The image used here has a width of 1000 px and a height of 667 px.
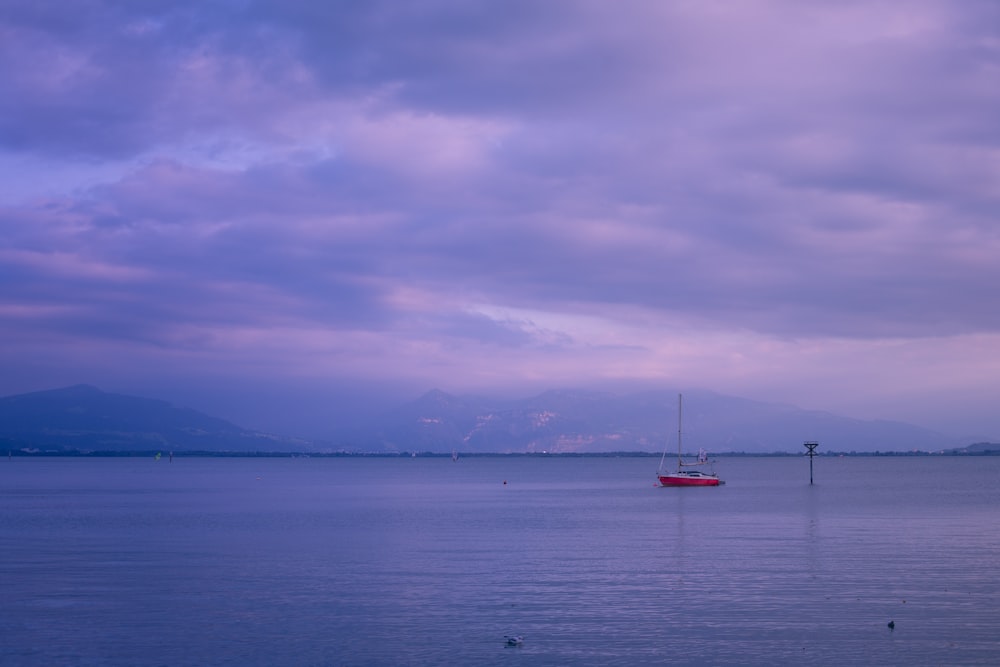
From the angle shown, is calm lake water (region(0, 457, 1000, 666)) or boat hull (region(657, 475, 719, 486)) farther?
boat hull (region(657, 475, 719, 486))

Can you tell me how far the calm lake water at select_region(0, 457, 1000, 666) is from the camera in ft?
104

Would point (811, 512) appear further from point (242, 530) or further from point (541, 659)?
point (541, 659)

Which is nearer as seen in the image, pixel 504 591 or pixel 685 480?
pixel 504 591

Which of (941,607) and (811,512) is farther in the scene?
(811,512)

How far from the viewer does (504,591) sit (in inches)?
1692

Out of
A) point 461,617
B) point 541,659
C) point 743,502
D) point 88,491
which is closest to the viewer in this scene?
point 541,659

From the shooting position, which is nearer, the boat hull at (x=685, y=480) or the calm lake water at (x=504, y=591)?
the calm lake water at (x=504, y=591)

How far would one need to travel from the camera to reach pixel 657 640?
3269 centimetres

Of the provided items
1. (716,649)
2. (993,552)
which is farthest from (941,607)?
(993,552)

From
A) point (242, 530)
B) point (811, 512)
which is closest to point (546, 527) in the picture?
point (242, 530)

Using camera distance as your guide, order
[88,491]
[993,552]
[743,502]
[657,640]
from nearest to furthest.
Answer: [657,640] < [993,552] < [743,502] < [88,491]

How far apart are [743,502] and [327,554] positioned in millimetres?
67598

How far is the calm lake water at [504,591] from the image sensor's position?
31781mm

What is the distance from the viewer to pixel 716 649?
31406 mm
